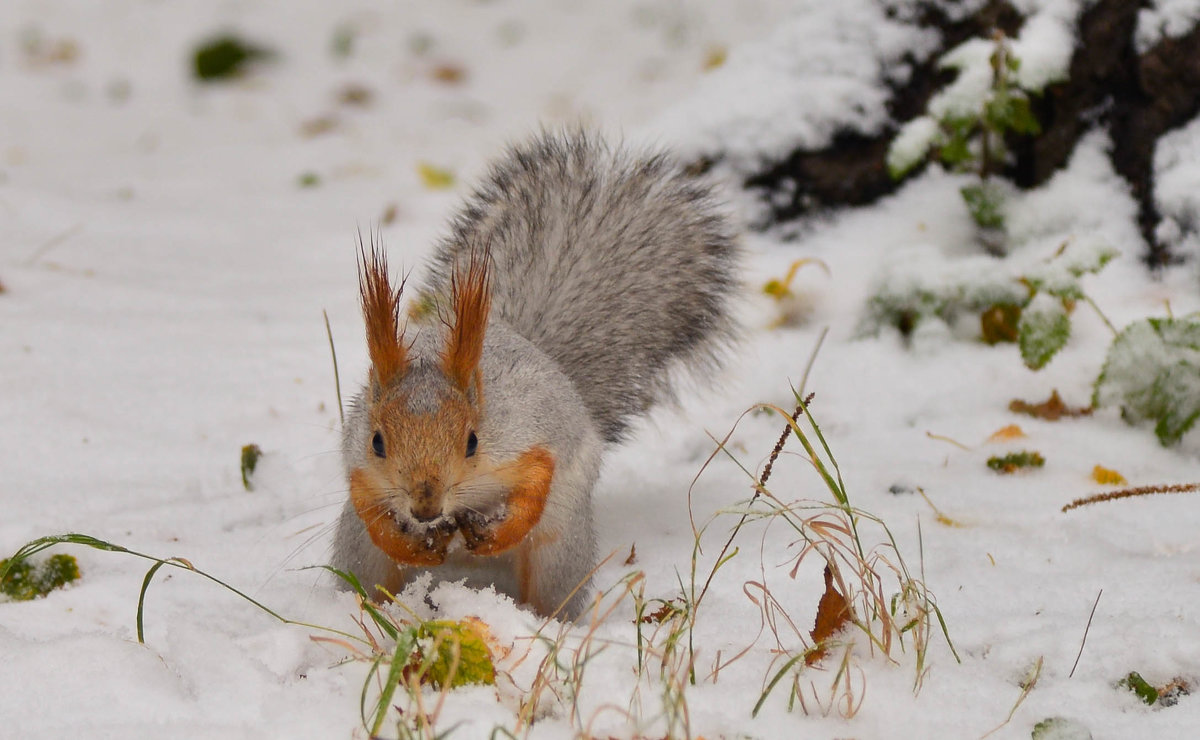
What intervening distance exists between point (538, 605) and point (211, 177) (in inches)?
118

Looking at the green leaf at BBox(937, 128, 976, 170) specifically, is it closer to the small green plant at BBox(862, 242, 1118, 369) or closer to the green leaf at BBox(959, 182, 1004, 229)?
the green leaf at BBox(959, 182, 1004, 229)

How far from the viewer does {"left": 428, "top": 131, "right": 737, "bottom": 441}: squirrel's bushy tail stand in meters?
1.85

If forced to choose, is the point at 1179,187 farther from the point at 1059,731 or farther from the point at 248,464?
the point at 248,464

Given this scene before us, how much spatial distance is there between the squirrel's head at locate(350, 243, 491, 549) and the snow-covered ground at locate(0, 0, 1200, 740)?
0.14 metres

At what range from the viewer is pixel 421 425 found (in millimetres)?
1414

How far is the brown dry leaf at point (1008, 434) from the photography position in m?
2.06

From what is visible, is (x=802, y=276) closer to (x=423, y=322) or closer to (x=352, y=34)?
(x=423, y=322)

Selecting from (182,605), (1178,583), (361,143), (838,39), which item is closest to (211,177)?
(361,143)

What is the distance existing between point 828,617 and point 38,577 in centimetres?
107

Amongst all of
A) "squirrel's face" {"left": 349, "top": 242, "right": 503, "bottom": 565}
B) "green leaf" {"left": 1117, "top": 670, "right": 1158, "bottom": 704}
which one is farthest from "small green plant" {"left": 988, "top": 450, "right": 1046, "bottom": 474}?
"squirrel's face" {"left": 349, "top": 242, "right": 503, "bottom": 565}

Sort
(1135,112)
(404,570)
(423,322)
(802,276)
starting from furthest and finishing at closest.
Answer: (802,276), (1135,112), (423,322), (404,570)

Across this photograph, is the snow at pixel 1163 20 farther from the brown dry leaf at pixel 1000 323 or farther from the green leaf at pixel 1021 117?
the brown dry leaf at pixel 1000 323

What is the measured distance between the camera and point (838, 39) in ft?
9.66

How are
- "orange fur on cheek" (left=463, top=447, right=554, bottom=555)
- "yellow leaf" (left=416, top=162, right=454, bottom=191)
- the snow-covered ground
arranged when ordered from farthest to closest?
1. "yellow leaf" (left=416, top=162, right=454, bottom=191)
2. "orange fur on cheek" (left=463, top=447, right=554, bottom=555)
3. the snow-covered ground
